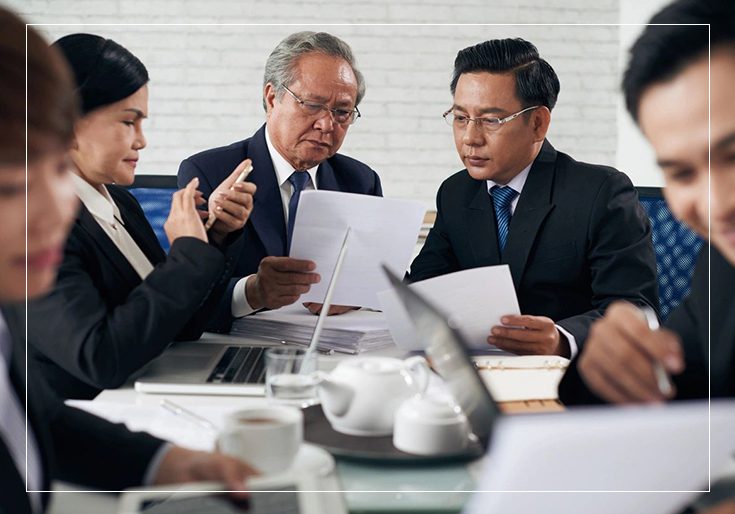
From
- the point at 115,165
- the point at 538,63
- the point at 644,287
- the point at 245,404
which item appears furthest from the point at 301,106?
the point at 245,404

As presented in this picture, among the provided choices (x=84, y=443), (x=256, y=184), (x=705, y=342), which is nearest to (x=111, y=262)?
(x=84, y=443)

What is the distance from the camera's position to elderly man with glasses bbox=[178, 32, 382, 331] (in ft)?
5.71

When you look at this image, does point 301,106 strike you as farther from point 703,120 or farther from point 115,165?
point 703,120

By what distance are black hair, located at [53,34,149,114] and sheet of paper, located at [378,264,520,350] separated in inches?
19.4

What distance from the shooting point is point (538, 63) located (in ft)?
5.66

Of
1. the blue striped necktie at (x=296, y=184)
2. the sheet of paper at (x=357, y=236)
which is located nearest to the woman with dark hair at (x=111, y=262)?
the sheet of paper at (x=357, y=236)

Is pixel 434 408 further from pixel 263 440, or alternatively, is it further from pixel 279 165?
pixel 279 165

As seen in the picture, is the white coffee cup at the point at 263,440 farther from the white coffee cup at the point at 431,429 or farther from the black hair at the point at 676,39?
the black hair at the point at 676,39

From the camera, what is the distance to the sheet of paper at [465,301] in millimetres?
1145

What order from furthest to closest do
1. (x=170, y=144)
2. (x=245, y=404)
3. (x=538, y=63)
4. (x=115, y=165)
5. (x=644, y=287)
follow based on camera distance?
(x=170, y=144) → (x=538, y=63) → (x=644, y=287) → (x=115, y=165) → (x=245, y=404)

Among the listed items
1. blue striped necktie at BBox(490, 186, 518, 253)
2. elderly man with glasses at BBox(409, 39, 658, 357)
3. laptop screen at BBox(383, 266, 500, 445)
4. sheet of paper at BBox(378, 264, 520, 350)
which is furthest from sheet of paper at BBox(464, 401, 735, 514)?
blue striped necktie at BBox(490, 186, 518, 253)

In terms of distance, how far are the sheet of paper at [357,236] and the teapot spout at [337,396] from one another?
1.45 ft

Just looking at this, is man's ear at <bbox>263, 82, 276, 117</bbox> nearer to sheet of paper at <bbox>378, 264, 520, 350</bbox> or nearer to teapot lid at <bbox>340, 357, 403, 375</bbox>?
sheet of paper at <bbox>378, 264, 520, 350</bbox>

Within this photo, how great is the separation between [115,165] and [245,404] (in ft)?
1.47
